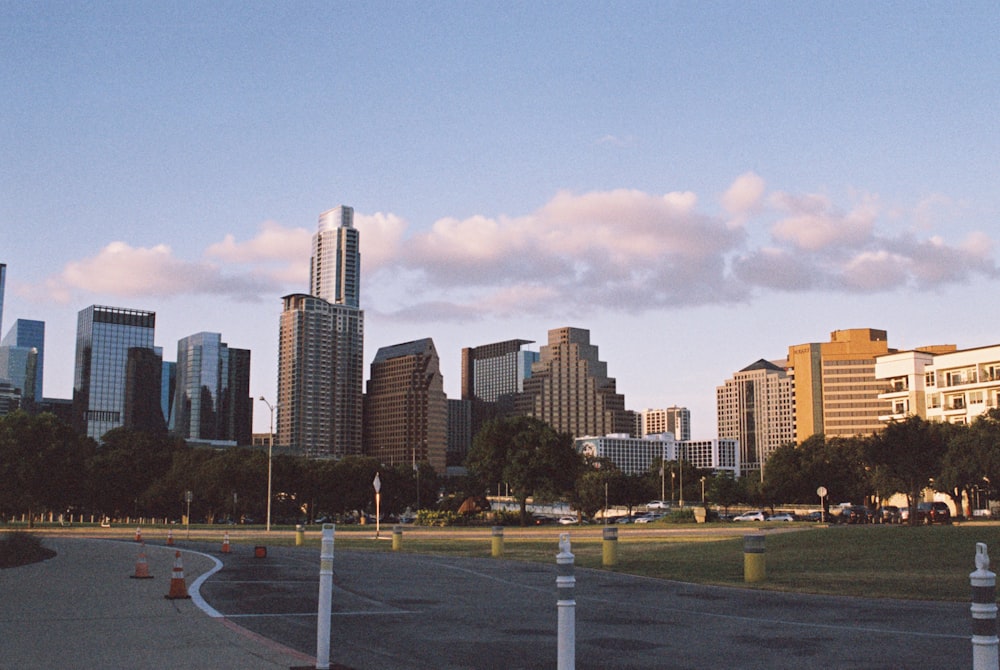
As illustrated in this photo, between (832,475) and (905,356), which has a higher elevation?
(905,356)

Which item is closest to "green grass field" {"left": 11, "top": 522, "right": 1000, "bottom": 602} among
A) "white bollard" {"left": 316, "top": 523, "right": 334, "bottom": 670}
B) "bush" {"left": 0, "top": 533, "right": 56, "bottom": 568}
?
"white bollard" {"left": 316, "top": 523, "right": 334, "bottom": 670}

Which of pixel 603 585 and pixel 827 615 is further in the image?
pixel 603 585

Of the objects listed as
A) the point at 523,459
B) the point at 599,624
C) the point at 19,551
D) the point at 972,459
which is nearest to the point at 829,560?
the point at 599,624

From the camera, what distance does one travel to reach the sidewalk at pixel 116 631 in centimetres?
978

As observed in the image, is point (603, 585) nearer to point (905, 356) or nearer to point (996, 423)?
point (996, 423)

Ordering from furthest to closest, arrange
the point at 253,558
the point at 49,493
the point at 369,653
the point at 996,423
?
the point at 49,493 → the point at 996,423 → the point at 253,558 → the point at 369,653

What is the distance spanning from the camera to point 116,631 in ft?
40.0

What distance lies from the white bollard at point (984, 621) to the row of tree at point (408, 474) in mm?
48895

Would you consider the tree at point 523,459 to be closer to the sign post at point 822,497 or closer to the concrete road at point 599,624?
the sign post at point 822,497

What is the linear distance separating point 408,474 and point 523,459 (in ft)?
206

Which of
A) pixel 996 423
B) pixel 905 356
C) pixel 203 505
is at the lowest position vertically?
pixel 203 505

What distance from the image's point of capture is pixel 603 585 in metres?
19.8

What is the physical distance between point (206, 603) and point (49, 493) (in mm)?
83259

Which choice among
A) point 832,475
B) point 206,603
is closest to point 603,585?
point 206,603
